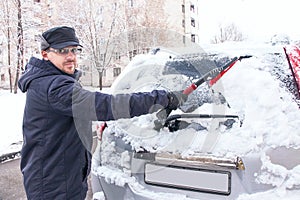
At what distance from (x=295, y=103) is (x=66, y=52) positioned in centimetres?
145

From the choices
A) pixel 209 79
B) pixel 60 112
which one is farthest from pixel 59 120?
pixel 209 79

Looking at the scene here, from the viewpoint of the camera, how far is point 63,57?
206 cm

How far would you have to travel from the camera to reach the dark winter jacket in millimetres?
1847

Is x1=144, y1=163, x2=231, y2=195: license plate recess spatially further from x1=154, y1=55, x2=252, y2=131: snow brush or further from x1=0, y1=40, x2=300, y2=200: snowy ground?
x1=154, y1=55, x2=252, y2=131: snow brush

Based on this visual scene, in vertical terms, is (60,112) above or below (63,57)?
below

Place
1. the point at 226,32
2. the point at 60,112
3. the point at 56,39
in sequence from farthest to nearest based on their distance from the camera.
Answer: the point at 226,32
the point at 56,39
the point at 60,112

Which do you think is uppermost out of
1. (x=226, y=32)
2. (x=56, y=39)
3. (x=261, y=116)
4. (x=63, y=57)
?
(x=226, y=32)

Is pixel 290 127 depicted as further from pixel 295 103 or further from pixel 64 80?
pixel 64 80

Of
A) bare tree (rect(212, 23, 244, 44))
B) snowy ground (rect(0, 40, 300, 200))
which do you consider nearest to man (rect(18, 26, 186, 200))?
snowy ground (rect(0, 40, 300, 200))

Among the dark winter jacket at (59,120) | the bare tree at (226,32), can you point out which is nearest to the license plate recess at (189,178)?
the dark winter jacket at (59,120)

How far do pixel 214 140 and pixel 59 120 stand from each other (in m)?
0.94

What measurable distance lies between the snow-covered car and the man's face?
0.67 meters

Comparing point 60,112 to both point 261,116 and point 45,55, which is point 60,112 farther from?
point 261,116

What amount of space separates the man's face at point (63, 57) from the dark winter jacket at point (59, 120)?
39 millimetres
